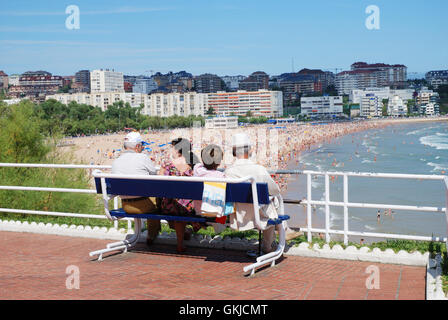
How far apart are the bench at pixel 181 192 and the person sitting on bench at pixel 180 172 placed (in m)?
0.17

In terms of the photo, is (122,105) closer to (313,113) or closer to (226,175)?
(313,113)

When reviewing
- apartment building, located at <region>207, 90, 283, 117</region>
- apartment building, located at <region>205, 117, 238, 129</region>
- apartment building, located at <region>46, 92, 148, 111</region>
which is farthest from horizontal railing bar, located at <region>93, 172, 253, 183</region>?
apartment building, located at <region>46, 92, 148, 111</region>

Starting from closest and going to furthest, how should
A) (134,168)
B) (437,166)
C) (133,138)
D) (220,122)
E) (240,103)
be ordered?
(134,168), (133,138), (437,166), (220,122), (240,103)

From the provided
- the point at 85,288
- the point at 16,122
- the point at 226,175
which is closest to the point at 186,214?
the point at 226,175

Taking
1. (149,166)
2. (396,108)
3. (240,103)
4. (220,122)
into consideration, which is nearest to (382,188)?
(149,166)

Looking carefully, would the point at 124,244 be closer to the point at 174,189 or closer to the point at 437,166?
the point at 174,189

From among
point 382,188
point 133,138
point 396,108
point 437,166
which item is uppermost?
point 133,138

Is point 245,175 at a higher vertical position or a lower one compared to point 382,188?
higher

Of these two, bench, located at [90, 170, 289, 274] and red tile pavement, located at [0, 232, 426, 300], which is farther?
bench, located at [90, 170, 289, 274]

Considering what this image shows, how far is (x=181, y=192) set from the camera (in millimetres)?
5293

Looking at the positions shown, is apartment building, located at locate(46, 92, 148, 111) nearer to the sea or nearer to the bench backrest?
the sea

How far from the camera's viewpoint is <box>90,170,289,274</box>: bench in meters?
4.97

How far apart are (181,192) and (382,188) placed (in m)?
31.5
